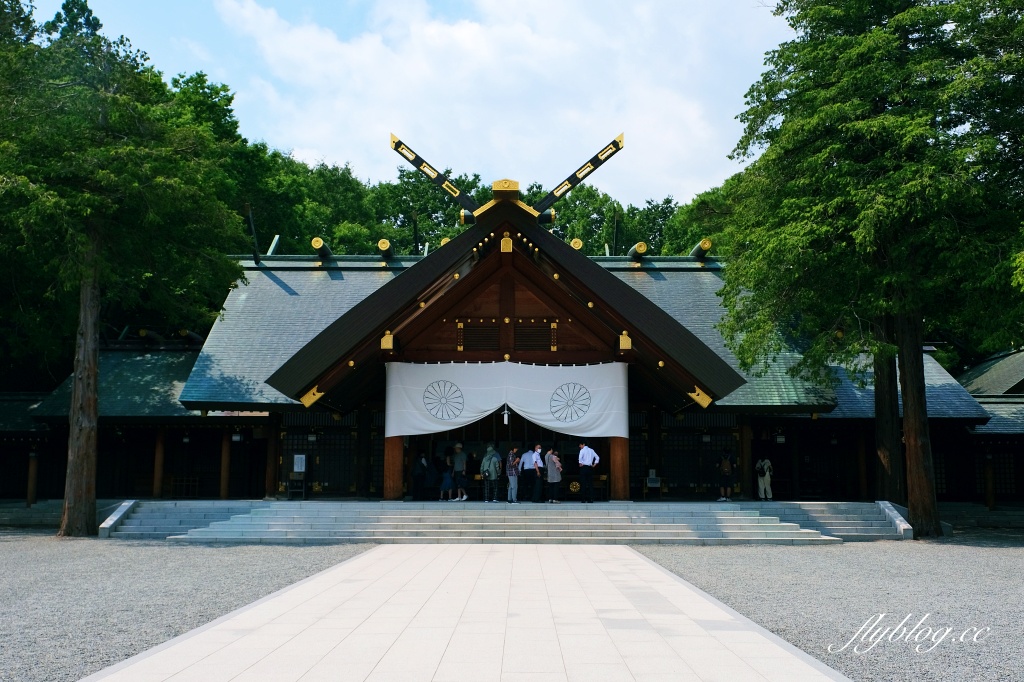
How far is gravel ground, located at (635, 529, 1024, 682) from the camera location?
6.32m

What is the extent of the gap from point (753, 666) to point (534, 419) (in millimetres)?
12413

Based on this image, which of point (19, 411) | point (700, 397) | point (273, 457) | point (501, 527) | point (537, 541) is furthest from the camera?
point (19, 411)

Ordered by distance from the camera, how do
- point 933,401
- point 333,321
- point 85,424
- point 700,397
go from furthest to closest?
→ point 933,401 → point 333,321 → point 700,397 → point 85,424

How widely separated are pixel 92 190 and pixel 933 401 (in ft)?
66.7

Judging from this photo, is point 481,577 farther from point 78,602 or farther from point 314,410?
point 314,410

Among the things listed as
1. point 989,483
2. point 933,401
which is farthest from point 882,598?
point 989,483

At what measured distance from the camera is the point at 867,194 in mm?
15523

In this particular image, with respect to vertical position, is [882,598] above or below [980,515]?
below

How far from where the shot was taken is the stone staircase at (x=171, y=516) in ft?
54.7

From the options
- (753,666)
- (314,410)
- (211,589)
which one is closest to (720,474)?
(314,410)

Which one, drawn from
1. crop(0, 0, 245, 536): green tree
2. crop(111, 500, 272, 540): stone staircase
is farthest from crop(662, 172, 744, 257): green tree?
crop(111, 500, 272, 540): stone staircase

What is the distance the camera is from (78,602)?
8773 millimetres

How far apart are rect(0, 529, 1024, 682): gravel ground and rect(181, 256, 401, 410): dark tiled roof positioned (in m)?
5.42

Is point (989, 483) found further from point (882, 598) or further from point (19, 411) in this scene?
point (19, 411)
